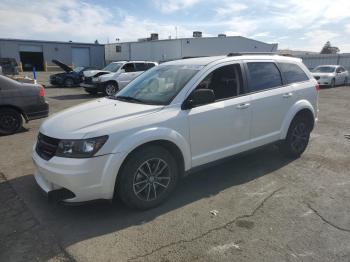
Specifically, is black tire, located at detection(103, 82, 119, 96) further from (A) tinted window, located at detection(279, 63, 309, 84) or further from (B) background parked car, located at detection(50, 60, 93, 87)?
(A) tinted window, located at detection(279, 63, 309, 84)

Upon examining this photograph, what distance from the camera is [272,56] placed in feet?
18.6

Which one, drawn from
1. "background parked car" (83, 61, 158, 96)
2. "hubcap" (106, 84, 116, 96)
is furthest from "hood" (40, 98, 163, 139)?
"hubcap" (106, 84, 116, 96)

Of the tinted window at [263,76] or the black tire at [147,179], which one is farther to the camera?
the tinted window at [263,76]

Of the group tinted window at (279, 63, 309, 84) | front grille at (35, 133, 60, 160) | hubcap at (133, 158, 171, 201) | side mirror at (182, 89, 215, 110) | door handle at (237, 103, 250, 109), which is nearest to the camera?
front grille at (35, 133, 60, 160)

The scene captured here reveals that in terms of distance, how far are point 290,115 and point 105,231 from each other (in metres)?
3.63

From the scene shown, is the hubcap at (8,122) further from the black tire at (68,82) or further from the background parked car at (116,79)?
the black tire at (68,82)

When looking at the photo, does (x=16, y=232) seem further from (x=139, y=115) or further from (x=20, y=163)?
(x=20, y=163)

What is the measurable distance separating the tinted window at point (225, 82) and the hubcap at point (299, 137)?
1599 millimetres

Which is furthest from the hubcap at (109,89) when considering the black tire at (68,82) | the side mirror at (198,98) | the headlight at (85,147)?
the headlight at (85,147)

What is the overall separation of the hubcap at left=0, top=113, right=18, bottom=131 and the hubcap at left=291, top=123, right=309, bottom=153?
669 cm

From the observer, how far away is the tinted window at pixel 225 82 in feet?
15.1

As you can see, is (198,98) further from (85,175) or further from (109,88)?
(109,88)

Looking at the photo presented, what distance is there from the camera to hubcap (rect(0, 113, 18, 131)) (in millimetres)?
8188

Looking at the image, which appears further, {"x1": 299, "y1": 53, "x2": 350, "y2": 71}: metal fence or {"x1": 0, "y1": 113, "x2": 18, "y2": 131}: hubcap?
{"x1": 299, "y1": 53, "x2": 350, "y2": 71}: metal fence
